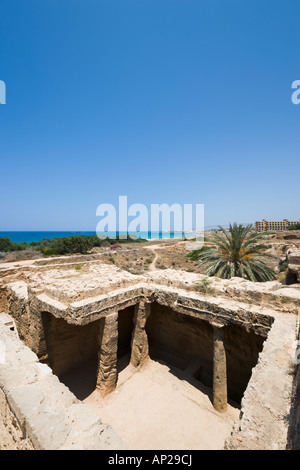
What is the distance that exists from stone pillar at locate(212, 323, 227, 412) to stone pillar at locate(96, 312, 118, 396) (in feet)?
8.77

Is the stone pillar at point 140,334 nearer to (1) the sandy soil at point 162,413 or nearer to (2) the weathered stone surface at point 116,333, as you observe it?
(2) the weathered stone surface at point 116,333

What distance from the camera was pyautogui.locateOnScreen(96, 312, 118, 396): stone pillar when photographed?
5.84m

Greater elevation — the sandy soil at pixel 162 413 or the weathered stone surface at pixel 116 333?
the weathered stone surface at pixel 116 333

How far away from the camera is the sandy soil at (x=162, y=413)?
192 inches

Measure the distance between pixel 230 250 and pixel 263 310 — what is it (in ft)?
20.3

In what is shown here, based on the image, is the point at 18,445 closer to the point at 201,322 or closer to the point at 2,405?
the point at 2,405

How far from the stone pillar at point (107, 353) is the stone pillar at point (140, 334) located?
3.30ft

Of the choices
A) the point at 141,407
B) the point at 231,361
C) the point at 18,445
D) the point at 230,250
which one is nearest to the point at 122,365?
the point at 141,407

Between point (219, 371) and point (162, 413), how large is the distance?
5.99ft

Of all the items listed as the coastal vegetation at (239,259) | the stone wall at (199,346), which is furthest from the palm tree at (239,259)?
the stone wall at (199,346)

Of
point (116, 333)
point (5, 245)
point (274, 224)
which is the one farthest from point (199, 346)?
point (274, 224)

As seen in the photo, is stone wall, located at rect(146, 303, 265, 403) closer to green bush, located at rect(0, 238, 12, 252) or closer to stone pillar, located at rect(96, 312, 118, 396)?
stone pillar, located at rect(96, 312, 118, 396)

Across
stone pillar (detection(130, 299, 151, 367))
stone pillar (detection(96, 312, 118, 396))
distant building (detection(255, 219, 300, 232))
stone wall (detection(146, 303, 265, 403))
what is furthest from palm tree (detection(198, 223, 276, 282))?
distant building (detection(255, 219, 300, 232))

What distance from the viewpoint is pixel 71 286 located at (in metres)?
5.89
